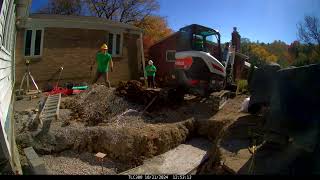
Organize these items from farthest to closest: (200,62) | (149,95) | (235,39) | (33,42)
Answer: (33,42) < (235,39) < (149,95) < (200,62)

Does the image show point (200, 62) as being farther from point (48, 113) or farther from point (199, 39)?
point (48, 113)

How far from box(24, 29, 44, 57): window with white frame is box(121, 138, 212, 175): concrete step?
9.07m

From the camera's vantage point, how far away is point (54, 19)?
17.4 metres

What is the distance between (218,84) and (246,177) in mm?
7523

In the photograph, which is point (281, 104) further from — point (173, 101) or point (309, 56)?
point (173, 101)

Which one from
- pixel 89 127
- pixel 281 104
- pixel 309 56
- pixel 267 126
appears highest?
pixel 309 56

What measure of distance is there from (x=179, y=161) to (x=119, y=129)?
165 centimetres

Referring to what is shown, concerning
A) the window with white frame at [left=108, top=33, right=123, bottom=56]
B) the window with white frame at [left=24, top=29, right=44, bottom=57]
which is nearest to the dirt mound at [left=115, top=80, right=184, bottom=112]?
the window with white frame at [left=24, top=29, right=44, bottom=57]

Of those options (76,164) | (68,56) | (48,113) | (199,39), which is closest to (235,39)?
(199,39)

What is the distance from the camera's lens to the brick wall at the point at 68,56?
16625 millimetres

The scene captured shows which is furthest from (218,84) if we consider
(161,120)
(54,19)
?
(54,19)

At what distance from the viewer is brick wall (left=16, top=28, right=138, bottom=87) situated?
1662 centimetres

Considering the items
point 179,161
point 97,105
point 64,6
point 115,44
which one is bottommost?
point 179,161

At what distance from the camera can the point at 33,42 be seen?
54.4 ft
